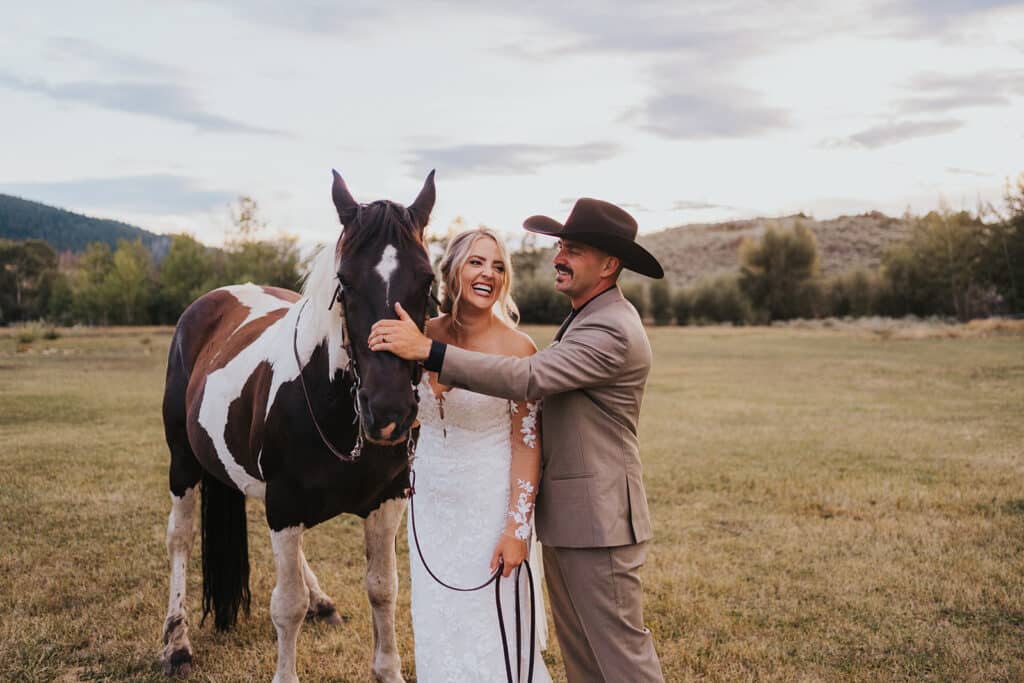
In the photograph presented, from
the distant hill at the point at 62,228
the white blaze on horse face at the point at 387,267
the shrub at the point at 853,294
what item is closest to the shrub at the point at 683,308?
the shrub at the point at 853,294

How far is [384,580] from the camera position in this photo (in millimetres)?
3748

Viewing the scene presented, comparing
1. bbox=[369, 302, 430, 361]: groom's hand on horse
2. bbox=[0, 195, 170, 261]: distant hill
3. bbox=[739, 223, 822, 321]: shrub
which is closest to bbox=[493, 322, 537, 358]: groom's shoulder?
bbox=[369, 302, 430, 361]: groom's hand on horse

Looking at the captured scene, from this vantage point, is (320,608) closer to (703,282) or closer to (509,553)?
(509,553)

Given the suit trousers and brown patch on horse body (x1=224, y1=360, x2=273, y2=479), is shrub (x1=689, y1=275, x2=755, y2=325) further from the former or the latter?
the suit trousers

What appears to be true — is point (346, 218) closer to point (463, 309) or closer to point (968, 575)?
point (463, 309)

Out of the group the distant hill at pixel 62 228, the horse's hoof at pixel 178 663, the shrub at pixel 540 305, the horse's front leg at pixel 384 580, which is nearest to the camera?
the horse's front leg at pixel 384 580

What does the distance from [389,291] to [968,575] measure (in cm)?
535

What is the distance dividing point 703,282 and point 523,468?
56.2 m

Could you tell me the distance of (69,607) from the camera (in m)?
4.75

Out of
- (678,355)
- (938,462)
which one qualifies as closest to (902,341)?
(678,355)

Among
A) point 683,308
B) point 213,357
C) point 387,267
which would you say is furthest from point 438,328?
point 683,308

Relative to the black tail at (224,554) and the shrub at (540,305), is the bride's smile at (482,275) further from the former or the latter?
the shrub at (540,305)

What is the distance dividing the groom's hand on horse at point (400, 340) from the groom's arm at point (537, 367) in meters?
0.04

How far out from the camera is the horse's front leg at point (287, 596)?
133 inches
